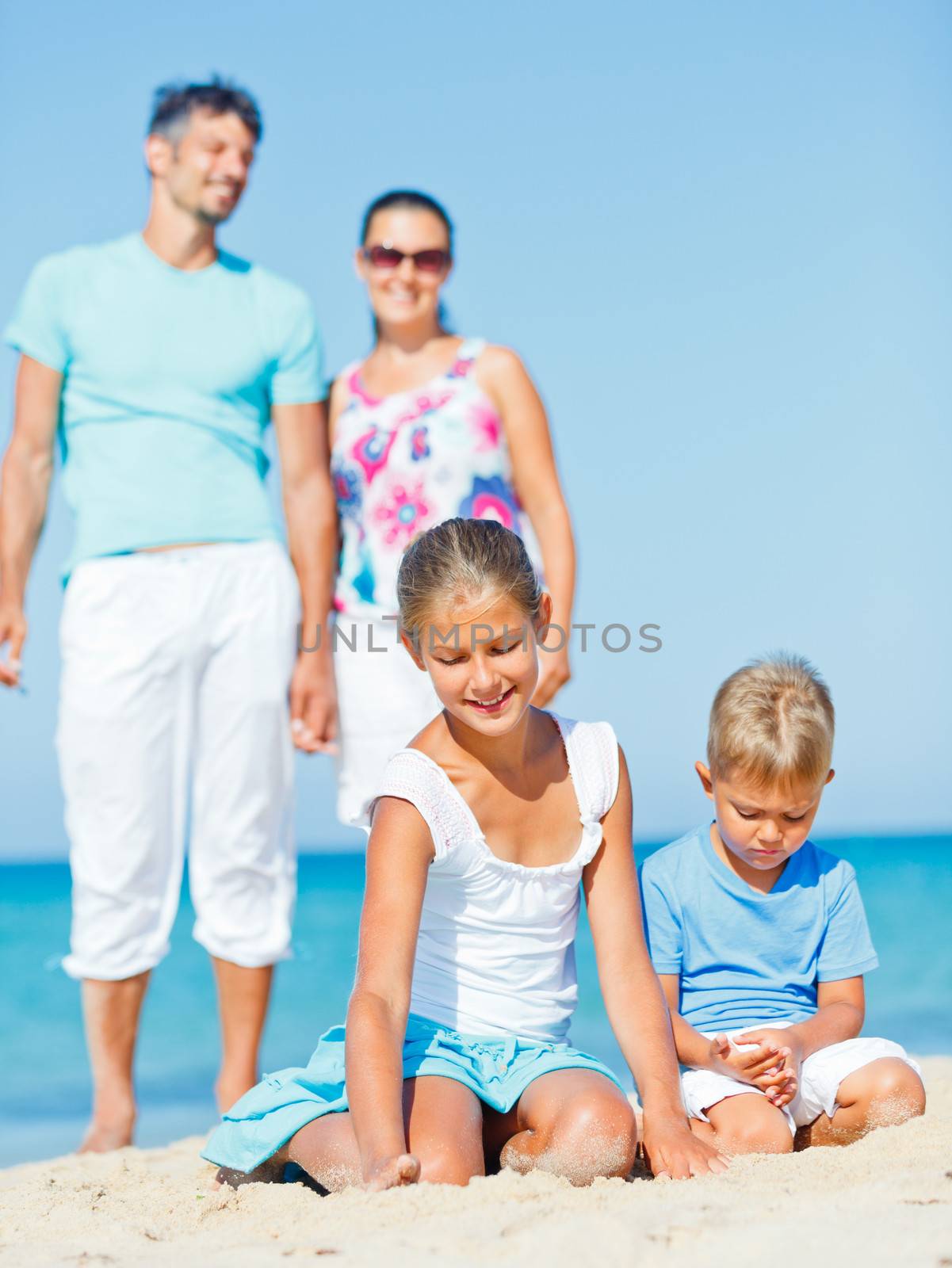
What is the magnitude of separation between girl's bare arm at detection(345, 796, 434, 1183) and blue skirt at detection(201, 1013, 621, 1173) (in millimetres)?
156

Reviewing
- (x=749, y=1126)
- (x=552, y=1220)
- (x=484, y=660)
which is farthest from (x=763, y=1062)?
(x=484, y=660)

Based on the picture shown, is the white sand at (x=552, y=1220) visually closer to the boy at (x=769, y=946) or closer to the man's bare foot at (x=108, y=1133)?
the boy at (x=769, y=946)

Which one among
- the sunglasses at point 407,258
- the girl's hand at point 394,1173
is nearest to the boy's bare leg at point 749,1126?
the girl's hand at point 394,1173

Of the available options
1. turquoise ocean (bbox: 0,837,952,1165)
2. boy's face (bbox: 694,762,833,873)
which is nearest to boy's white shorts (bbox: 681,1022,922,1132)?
boy's face (bbox: 694,762,833,873)

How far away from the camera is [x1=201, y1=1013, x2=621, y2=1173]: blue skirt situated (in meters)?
2.46

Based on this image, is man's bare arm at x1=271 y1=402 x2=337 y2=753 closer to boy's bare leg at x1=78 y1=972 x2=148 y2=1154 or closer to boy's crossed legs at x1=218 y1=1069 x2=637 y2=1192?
boy's bare leg at x1=78 y1=972 x2=148 y2=1154

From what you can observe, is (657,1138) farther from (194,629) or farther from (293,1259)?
(194,629)

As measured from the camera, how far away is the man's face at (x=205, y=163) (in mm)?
3793

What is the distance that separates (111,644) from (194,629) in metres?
0.22

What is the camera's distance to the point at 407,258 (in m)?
3.82

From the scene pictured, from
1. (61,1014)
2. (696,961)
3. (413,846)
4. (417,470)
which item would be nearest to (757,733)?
(696,961)

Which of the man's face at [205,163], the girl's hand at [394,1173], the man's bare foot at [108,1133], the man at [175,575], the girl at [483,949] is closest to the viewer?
the girl's hand at [394,1173]

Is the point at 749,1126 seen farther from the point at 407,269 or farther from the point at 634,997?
the point at 407,269

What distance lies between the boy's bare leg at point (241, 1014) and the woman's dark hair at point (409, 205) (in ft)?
6.76
